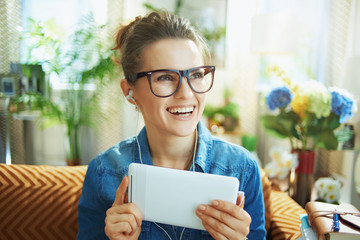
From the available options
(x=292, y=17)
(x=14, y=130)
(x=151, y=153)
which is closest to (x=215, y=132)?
(x=292, y=17)

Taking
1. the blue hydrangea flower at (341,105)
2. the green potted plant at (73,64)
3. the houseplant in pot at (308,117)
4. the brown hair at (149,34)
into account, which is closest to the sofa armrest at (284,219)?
the houseplant in pot at (308,117)

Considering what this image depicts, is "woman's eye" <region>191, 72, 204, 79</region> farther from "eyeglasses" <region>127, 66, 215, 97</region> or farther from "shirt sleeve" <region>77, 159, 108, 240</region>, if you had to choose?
"shirt sleeve" <region>77, 159, 108, 240</region>

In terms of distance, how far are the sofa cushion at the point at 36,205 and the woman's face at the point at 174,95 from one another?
510mm

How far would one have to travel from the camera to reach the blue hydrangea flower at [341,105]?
1315 millimetres

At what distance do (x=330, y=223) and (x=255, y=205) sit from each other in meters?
0.23

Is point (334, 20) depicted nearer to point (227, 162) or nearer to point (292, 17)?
point (292, 17)

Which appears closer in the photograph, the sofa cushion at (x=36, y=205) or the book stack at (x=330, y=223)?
the book stack at (x=330, y=223)

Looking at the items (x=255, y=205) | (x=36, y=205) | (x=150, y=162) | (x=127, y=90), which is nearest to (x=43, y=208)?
(x=36, y=205)

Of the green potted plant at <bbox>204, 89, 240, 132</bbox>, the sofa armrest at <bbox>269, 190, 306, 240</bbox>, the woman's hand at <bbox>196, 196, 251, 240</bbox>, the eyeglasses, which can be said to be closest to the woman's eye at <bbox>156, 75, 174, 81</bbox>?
the eyeglasses

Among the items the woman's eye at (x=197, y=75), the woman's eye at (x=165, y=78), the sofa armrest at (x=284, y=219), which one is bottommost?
the sofa armrest at (x=284, y=219)

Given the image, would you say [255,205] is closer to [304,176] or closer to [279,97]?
[304,176]

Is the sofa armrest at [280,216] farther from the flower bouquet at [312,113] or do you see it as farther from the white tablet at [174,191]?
the white tablet at [174,191]

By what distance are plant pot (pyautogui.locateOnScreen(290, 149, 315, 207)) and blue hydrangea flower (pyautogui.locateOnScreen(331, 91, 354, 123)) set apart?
0.23 m

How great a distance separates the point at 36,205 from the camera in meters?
1.10
